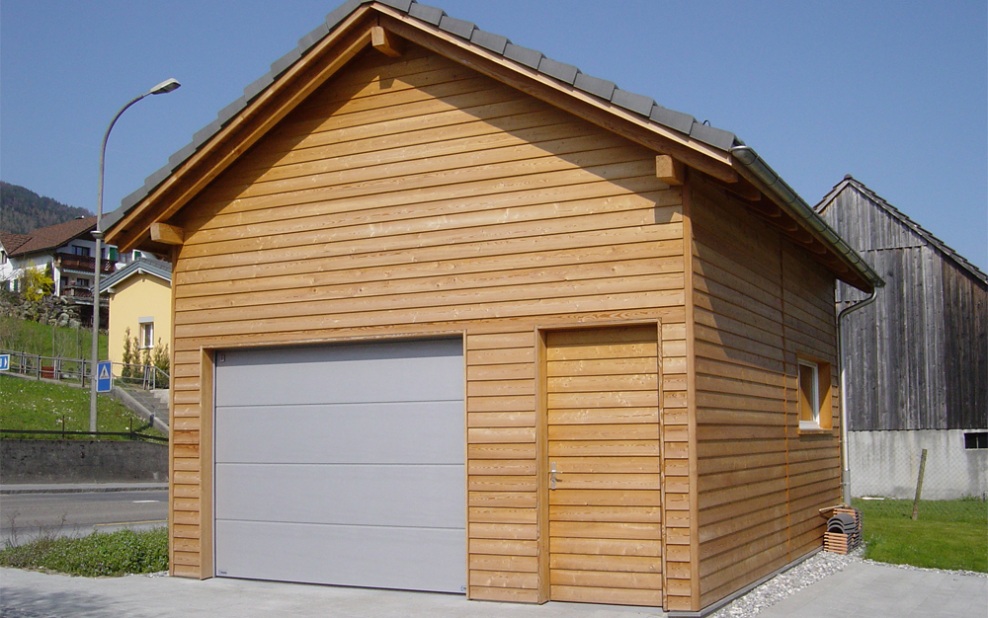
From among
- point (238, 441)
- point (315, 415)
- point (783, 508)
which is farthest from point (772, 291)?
point (238, 441)

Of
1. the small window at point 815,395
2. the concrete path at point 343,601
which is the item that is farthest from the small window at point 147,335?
the small window at point 815,395

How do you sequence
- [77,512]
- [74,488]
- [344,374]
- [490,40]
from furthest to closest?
[74,488] < [77,512] < [344,374] < [490,40]

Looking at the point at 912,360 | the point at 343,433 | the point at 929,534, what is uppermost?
the point at 912,360

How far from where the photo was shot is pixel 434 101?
9.95 m

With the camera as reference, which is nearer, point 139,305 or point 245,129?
point 245,129

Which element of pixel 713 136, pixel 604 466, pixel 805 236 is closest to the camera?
pixel 713 136

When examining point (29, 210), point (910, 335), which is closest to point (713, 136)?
point (910, 335)

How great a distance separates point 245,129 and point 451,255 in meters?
2.74

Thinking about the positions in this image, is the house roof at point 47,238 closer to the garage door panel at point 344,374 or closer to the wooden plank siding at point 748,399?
the garage door panel at point 344,374

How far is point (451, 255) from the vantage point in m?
9.66

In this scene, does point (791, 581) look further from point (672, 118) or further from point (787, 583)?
point (672, 118)

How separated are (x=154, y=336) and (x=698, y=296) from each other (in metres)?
36.4

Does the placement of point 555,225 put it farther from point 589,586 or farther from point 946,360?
point 946,360

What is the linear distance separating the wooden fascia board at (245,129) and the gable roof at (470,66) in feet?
0.04
